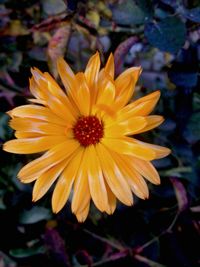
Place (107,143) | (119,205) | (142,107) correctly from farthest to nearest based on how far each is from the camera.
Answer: (119,205), (107,143), (142,107)

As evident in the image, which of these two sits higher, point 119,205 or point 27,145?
point 27,145

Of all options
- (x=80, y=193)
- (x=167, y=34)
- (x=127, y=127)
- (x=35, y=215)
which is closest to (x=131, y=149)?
(x=127, y=127)

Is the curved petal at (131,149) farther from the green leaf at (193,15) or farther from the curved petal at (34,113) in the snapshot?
the green leaf at (193,15)

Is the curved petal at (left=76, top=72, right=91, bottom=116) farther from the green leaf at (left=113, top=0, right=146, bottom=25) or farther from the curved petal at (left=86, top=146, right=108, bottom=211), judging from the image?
the green leaf at (left=113, top=0, right=146, bottom=25)

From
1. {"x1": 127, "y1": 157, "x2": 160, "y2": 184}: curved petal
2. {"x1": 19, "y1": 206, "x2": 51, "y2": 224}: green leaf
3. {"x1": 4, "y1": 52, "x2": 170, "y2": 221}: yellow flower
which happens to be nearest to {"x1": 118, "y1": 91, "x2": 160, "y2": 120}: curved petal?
{"x1": 4, "y1": 52, "x2": 170, "y2": 221}: yellow flower

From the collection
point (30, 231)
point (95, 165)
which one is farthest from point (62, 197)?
point (30, 231)

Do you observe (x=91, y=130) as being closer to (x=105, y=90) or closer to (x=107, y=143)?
(x=107, y=143)
